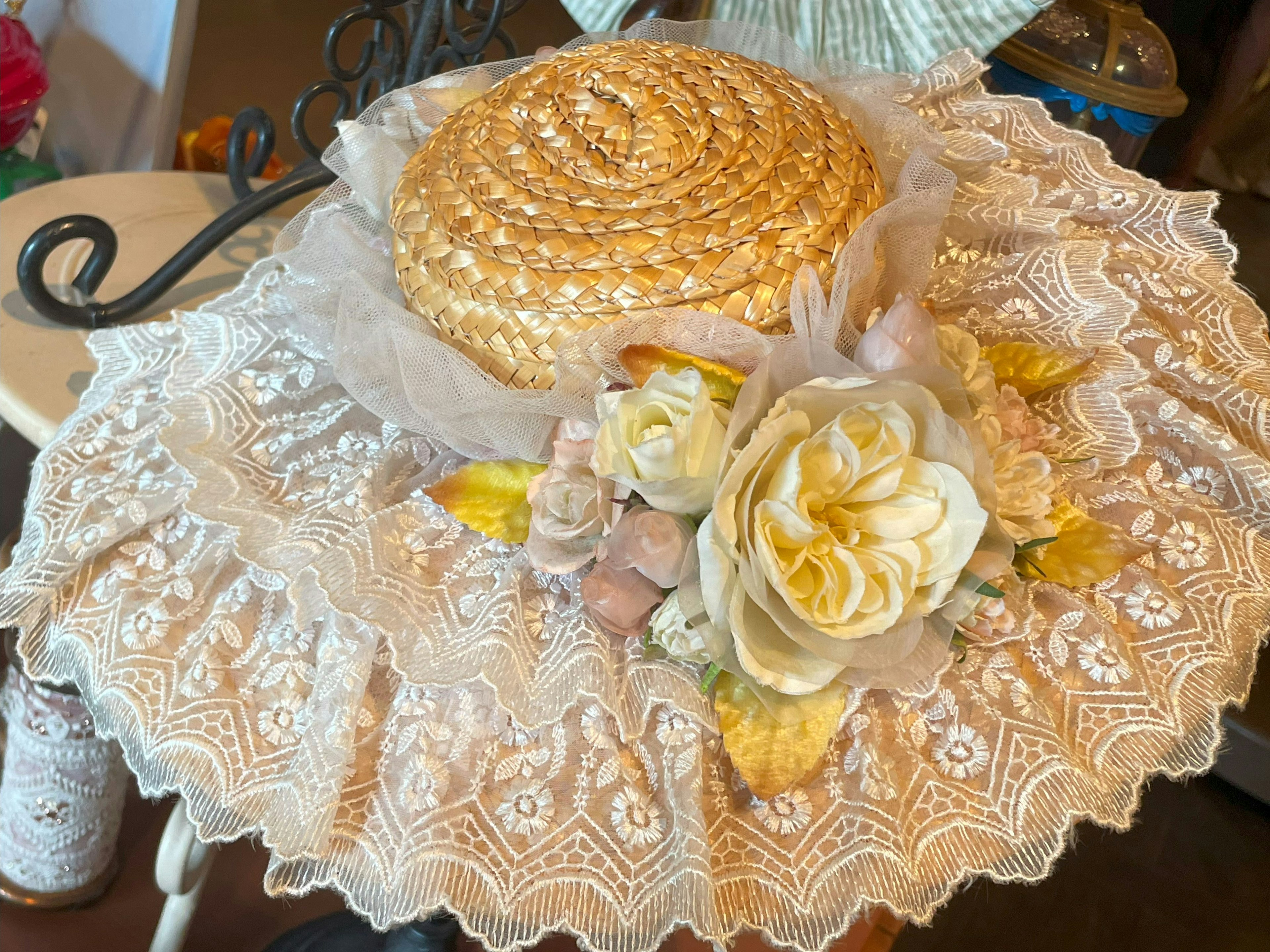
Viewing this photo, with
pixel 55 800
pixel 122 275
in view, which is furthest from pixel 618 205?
pixel 55 800

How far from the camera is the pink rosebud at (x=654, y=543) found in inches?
14.8

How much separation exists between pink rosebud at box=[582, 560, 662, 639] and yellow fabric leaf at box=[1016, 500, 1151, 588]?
18 cm

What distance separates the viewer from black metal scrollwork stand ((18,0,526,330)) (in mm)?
812

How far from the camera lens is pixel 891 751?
41 cm

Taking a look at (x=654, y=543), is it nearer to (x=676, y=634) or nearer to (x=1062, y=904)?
(x=676, y=634)

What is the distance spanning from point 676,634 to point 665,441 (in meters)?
0.09

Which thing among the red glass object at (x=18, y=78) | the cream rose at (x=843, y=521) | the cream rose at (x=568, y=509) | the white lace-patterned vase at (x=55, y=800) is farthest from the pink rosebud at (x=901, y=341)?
the red glass object at (x=18, y=78)

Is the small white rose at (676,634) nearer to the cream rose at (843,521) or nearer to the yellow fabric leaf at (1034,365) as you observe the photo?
the cream rose at (843,521)

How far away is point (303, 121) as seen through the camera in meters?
0.90

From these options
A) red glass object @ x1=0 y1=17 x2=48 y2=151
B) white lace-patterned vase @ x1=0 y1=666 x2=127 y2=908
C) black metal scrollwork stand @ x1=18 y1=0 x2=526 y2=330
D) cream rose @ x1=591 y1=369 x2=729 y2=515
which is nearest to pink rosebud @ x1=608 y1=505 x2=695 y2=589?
cream rose @ x1=591 y1=369 x2=729 y2=515

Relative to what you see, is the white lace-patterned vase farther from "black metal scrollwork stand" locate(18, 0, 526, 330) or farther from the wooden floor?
"black metal scrollwork stand" locate(18, 0, 526, 330)

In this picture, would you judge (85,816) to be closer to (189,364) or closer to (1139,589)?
(189,364)

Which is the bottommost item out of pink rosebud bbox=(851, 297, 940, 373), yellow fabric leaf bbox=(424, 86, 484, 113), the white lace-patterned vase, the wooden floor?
the wooden floor

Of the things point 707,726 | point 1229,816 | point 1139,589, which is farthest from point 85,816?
point 1229,816
